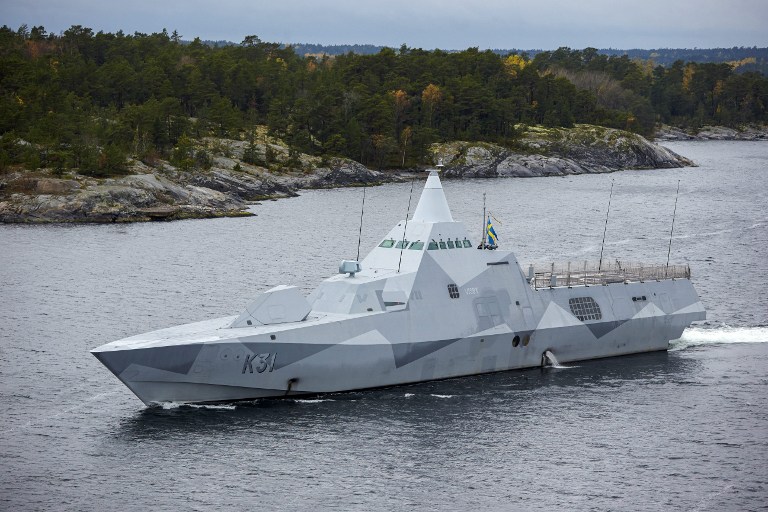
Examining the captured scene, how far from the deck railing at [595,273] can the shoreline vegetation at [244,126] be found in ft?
193

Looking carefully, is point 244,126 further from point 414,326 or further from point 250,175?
point 414,326

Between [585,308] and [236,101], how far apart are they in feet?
394

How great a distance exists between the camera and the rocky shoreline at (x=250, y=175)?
98062mm

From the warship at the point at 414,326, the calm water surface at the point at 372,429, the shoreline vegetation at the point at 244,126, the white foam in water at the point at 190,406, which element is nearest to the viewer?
the calm water surface at the point at 372,429

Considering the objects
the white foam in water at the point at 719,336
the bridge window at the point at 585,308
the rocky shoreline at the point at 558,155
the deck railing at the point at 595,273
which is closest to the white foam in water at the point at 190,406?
the deck railing at the point at 595,273

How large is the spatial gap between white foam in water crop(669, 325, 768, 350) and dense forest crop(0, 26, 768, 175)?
232ft

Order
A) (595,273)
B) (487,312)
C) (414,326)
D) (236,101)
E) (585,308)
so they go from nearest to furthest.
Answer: (414,326), (487,312), (585,308), (595,273), (236,101)

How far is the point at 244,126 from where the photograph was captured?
146 meters

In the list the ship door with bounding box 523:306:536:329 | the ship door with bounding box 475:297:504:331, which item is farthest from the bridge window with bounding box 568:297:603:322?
the ship door with bounding box 475:297:504:331

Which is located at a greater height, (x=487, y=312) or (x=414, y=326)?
(x=487, y=312)

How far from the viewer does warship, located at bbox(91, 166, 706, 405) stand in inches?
1518

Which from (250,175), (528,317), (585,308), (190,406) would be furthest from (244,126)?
(190,406)

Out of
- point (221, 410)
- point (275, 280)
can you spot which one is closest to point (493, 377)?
point (221, 410)

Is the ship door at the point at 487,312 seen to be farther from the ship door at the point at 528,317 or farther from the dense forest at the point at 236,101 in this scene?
the dense forest at the point at 236,101
